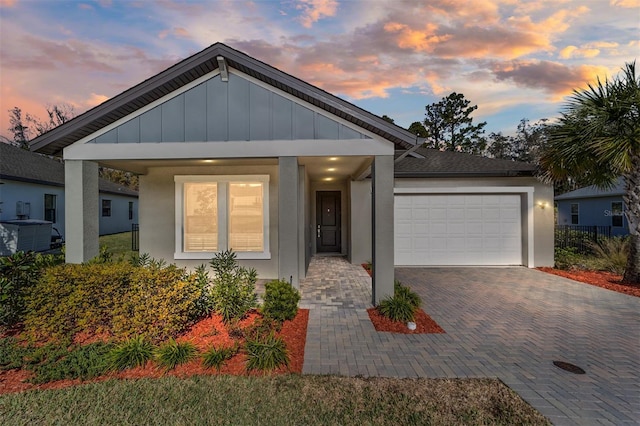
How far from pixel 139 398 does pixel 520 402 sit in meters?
3.96

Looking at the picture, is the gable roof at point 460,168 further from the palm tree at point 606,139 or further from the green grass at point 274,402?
the green grass at point 274,402

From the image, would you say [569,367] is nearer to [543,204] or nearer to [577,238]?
[543,204]

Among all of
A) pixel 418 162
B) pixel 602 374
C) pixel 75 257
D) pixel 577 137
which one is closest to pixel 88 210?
pixel 75 257

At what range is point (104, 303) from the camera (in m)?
4.13

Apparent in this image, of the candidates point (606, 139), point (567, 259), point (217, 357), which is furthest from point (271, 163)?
point (567, 259)

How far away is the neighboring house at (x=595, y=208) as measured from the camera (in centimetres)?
1516

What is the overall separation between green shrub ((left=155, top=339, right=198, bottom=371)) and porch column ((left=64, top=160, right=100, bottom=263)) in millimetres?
3483

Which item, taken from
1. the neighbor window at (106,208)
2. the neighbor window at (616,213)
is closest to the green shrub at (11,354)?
the neighbor window at (106,208)

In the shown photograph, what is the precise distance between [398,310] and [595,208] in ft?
61.7

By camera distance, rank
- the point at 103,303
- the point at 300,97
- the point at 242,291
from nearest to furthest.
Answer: the point at 103,303 < the point at 242,291 < the point at 300,97

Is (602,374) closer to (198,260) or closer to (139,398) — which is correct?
(139,398)

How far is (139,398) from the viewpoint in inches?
118

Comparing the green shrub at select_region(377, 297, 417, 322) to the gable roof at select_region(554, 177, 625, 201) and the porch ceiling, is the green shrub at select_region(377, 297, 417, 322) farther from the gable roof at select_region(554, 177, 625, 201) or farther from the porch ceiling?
the gable roof at select_region(554, 177, 625, 201)

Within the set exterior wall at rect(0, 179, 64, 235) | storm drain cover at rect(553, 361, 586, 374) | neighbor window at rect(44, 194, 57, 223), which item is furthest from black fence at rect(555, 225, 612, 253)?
neighbor window at rect(44, 194, 57, 223)
